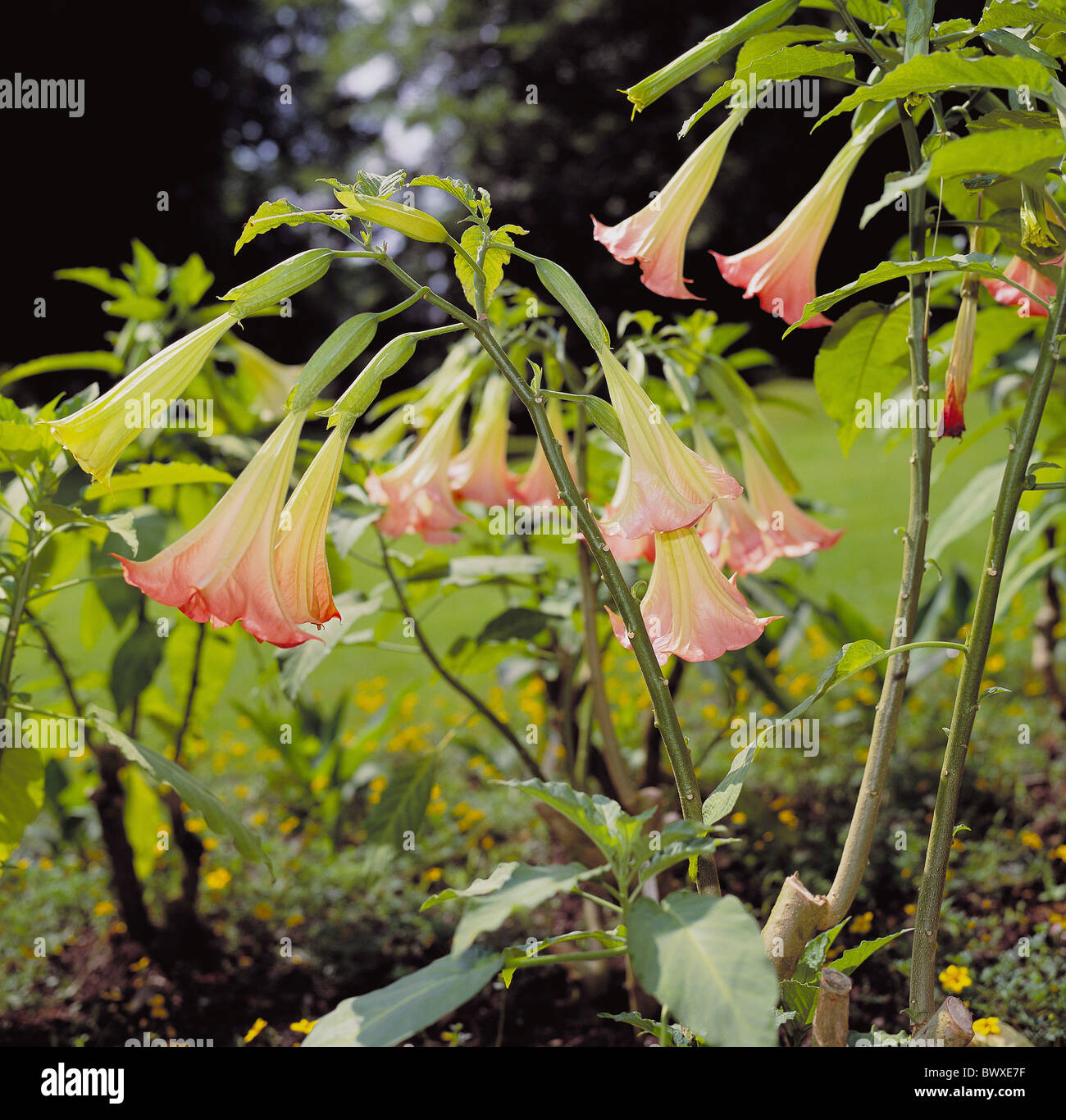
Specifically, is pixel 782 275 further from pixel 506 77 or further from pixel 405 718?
pixel 506 77

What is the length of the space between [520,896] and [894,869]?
180cm

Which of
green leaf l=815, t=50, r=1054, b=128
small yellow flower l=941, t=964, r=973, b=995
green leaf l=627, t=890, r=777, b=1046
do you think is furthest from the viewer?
small yellow flower l=941, t=964, r=973, b=995

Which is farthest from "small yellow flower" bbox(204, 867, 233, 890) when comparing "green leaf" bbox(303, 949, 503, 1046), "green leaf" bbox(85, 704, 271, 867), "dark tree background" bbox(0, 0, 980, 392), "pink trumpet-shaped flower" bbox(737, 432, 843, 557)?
"dark tree background" bbox(0, 0, 980, 392)

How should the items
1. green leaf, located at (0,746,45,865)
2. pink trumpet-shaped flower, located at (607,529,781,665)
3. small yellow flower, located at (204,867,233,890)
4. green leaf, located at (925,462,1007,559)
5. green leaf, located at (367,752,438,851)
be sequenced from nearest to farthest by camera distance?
1. pink trumpet-shaped flower, located at (607,529,781,665)
2. green leaf, located at (0,746,45,865)
3. green leaf, located at (367,752,438,851)
4. green leaf, located at (925,462,1007,559)
5. small yellow flower, located at (204,867,233,890)

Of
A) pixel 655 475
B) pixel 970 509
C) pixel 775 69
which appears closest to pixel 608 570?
pixel 655 475

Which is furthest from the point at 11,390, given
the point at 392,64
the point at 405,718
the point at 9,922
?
the point at 392,64

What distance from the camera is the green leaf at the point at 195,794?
1.40m

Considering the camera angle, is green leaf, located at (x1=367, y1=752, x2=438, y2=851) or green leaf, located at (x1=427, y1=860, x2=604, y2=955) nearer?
green leaf, located at (x1=427, y1=860, x2=604, y2=955)

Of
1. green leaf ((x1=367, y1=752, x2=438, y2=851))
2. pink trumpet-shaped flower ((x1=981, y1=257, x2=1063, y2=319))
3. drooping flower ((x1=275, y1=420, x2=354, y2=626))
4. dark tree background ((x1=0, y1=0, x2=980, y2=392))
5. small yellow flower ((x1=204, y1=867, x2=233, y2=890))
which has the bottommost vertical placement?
small yellow flower ((x1=204, y1=867, x2=233, y2=890))

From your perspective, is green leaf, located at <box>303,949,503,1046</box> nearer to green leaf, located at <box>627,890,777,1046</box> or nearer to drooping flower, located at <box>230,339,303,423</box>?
green leaf, located at <box>627,890,777,1046</box>

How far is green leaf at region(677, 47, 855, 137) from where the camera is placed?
1.14m

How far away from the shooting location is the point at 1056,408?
104 inches

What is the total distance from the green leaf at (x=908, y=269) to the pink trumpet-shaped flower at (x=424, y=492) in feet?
2.87

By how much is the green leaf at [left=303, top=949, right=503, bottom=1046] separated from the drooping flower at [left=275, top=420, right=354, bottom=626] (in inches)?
14.0
